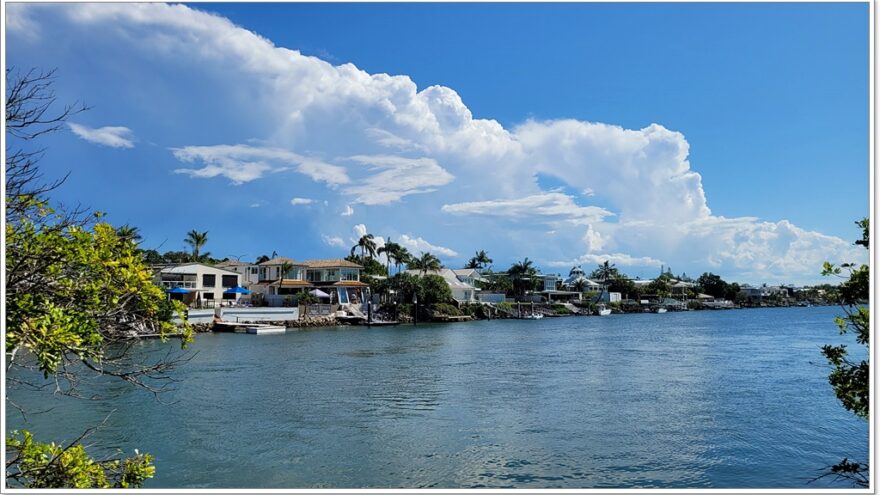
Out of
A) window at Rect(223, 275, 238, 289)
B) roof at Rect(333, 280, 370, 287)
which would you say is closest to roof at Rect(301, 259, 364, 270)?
roof at Rect(333, 280, 370, 287)

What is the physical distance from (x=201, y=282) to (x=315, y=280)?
15801 mm

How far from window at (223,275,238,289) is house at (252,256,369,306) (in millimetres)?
3943

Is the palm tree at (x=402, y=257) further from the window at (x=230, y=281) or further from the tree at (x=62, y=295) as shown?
the tree at (x=62, y=295)

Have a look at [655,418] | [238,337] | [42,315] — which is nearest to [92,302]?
[42,315]

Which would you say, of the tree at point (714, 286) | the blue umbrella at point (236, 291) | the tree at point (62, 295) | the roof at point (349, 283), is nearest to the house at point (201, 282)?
the blue umbrella at point (236, 291)

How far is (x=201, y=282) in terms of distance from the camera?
215 ft

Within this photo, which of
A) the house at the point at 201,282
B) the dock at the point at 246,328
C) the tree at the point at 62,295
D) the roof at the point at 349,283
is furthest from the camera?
the roof at the point at 349,283

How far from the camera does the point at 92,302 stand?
554 cm

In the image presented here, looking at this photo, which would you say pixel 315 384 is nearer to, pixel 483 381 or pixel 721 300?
pixel 483 381

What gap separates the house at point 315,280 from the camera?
243 ft

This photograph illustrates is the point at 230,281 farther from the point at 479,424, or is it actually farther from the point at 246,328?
the point at 479,424

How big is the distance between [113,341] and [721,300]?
15995cm

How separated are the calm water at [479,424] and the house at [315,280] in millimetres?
41382

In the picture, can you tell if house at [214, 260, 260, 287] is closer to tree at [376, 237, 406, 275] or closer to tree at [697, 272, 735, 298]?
tree at [376, 237, 406, 275]
